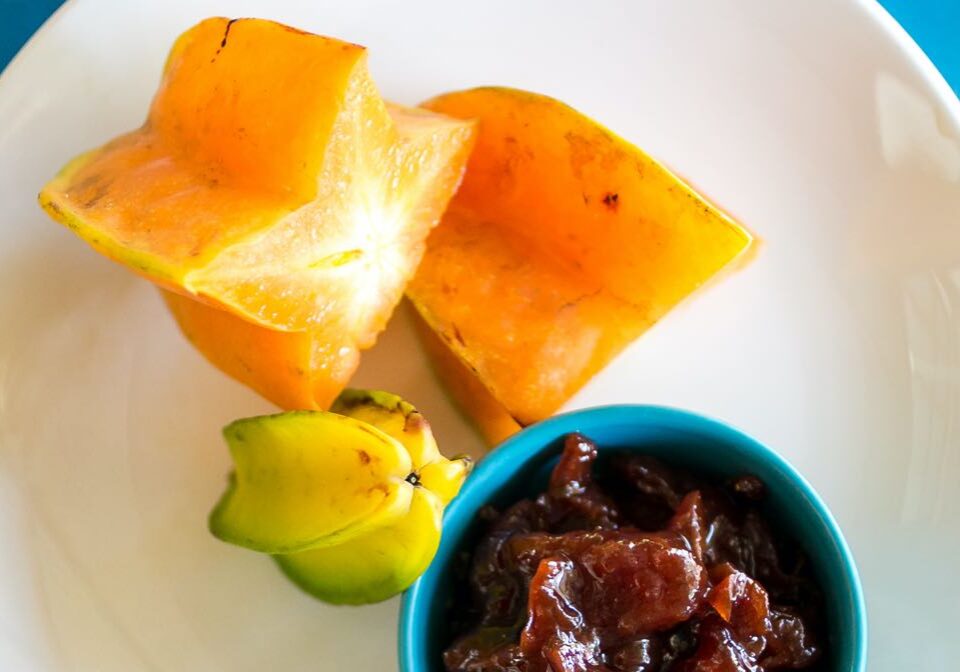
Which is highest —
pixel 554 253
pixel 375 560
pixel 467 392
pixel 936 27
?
pixel 936 27

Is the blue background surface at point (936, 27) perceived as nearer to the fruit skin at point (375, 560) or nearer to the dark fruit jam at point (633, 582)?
the dark fruit jam at point (633, 582)

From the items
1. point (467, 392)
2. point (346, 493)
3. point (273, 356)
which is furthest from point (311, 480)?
point (467, 392)

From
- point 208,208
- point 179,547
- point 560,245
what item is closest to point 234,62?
point 208,208

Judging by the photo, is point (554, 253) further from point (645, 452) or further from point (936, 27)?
point (936, 27)

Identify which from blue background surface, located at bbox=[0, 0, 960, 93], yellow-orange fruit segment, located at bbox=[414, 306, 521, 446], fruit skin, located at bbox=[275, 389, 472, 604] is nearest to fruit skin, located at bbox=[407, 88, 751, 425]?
yellow-orange fruit segment, located at bbox=[414, 306, 521, 446]

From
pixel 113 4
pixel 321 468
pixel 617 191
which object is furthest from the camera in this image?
pixel 113 4

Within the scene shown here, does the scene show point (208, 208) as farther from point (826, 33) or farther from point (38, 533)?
point (826, 33)
